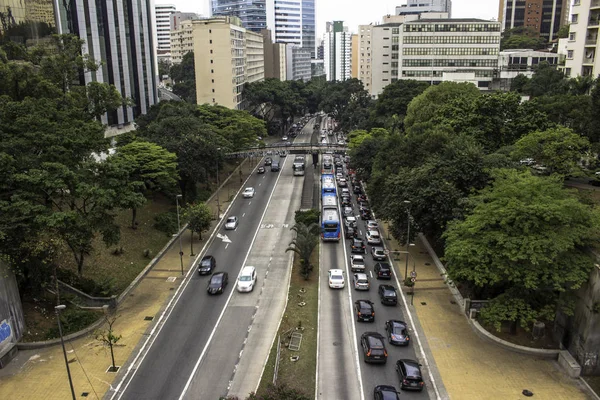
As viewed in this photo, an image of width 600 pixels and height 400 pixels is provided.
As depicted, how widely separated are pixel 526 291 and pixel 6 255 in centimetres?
3130

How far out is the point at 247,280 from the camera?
1537 inches

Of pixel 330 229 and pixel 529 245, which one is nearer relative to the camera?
pixel 529 245

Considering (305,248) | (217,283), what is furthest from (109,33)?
(305,248)

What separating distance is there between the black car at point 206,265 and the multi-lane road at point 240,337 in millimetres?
587

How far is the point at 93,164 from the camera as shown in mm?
37188

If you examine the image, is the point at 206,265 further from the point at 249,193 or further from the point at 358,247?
the point at 249,193

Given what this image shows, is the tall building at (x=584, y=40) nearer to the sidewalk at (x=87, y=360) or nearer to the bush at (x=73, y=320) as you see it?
the sidewalk at (x=87, y=360)

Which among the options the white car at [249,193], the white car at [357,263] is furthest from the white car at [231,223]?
the white car at [357,263]

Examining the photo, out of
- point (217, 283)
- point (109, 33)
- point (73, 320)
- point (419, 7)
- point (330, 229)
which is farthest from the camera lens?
point (419, 7)

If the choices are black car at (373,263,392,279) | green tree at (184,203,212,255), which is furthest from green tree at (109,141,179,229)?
black car at (373,263,392,279)

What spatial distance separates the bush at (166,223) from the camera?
50375mm

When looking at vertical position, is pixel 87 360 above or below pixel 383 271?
below

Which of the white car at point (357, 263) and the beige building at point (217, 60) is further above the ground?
the beige building at point (217, 60)

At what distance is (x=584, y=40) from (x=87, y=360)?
76.7 metres
